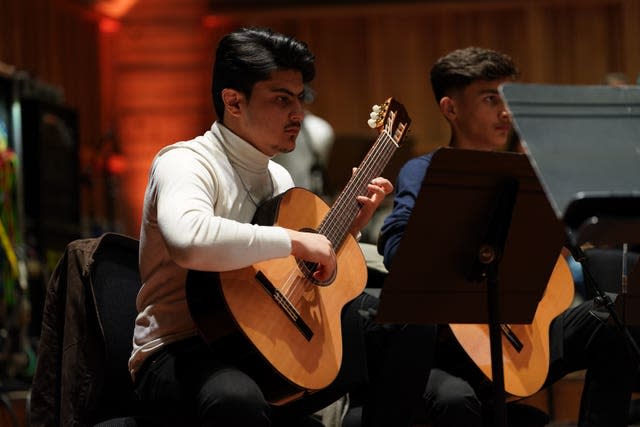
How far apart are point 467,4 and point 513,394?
556 cm

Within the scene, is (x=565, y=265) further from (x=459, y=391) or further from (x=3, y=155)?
(x=3, y=155)

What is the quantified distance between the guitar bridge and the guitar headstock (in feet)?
2.09

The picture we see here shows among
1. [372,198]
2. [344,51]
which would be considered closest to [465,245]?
[372,198]

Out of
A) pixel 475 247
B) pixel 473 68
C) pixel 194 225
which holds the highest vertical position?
pixel 473 68

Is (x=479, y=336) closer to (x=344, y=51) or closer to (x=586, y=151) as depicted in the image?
(x=586, y=151)

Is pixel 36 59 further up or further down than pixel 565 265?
further up

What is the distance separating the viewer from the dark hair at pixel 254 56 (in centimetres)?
262

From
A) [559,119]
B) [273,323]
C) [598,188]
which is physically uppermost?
[559,119]

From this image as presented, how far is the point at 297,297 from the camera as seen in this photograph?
2.48 metres

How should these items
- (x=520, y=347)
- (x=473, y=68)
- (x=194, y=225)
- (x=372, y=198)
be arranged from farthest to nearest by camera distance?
(x=473, y=68) < (x=520, y=347) < (x=372, y=198) < (x=194, y=225)

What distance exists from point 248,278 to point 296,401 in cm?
37

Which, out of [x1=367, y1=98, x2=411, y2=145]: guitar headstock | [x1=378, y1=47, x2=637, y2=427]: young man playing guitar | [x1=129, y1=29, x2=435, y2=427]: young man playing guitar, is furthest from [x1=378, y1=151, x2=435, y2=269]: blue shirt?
[x1=129, y1=29, x2=435, y2=427]: young man playing guitar

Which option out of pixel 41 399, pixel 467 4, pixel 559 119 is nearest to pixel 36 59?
pixel 467 4

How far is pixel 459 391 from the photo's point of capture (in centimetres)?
281
